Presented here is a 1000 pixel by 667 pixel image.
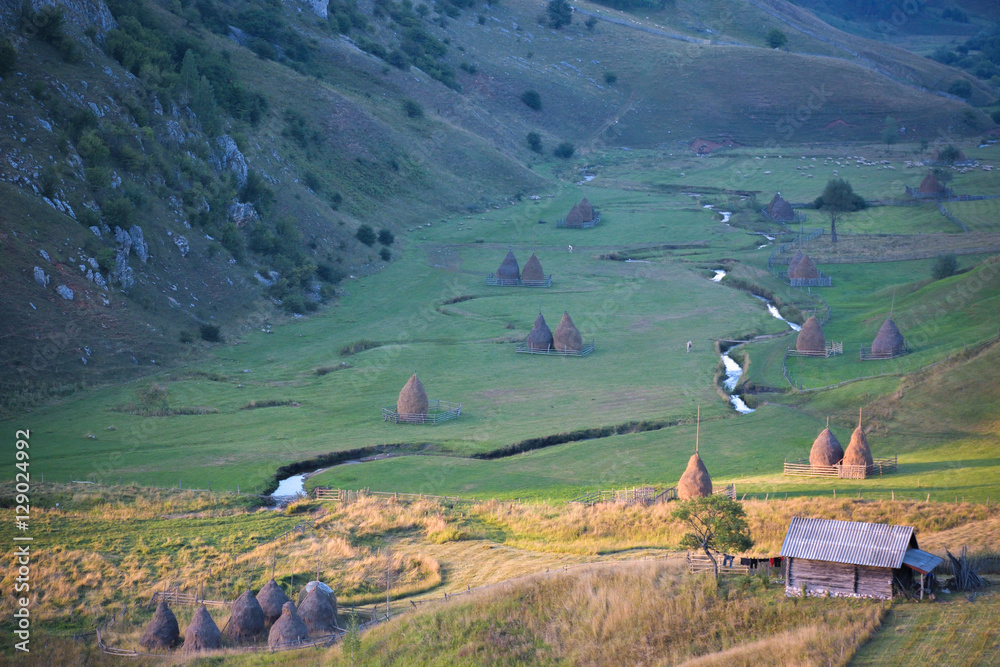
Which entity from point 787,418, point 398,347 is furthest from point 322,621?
point 398,347

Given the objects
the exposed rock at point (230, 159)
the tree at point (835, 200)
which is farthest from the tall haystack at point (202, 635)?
the tree at point (835, 200)

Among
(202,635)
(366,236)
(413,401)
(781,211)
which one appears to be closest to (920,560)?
(202,635)

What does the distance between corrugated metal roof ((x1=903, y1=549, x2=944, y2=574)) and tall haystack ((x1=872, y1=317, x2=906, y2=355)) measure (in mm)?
38635

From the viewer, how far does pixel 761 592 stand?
3700cm

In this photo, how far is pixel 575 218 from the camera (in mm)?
125188

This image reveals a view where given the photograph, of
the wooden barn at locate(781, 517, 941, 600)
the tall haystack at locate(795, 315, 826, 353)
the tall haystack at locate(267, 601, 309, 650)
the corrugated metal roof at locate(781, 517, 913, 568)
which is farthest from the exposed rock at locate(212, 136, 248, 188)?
the wooden barn at locate(781, 517, 941, 600)

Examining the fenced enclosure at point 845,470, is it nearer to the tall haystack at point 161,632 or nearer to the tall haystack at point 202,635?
the tall haystack at point 202,635

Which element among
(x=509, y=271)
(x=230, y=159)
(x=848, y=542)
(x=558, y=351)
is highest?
(x=230, y=159)

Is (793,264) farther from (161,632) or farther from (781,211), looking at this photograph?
(161,632)

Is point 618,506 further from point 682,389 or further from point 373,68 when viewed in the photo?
point 373,68

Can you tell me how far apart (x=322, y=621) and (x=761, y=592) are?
15786 millimetres

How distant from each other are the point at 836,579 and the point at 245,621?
20820mm

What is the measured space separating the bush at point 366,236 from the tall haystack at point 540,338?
34.9 metres

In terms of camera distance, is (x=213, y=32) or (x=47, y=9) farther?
(x=213, y=32)
